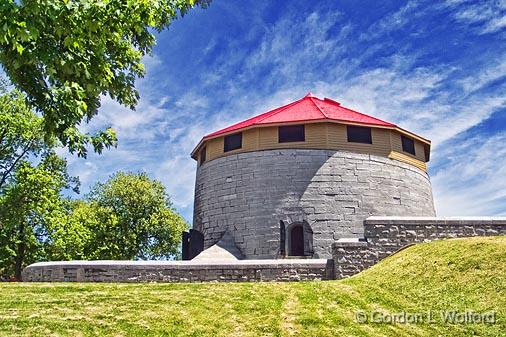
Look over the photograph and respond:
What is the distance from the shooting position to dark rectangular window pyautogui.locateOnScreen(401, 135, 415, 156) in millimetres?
24300

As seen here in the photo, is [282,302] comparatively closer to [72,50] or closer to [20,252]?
[72,50]

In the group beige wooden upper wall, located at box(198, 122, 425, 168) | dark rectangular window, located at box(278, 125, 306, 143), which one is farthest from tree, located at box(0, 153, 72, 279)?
dark rectangular window, located at box(278, 125, 306, 143)

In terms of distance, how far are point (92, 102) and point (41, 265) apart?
9399 mm

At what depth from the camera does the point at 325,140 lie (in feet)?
73.5

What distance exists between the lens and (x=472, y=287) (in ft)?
33.4

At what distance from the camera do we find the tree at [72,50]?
639cm

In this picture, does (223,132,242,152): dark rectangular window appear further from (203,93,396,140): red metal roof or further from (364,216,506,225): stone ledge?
(364,216,506,225): stone ledge

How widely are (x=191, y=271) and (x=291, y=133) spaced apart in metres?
10.2

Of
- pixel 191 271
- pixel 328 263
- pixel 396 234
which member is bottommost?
pixel 191 271

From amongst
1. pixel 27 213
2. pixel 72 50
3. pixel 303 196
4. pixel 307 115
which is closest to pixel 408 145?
pixel 307 115

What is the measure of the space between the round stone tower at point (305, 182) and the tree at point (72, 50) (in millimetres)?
13313

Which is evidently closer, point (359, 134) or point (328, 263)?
point (328, 263)

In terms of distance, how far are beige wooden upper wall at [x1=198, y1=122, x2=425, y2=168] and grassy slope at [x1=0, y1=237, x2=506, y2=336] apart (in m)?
10.1

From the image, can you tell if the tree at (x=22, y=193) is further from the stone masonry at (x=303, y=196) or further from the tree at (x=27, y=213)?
the stone masonry at (x=303, y=196)
